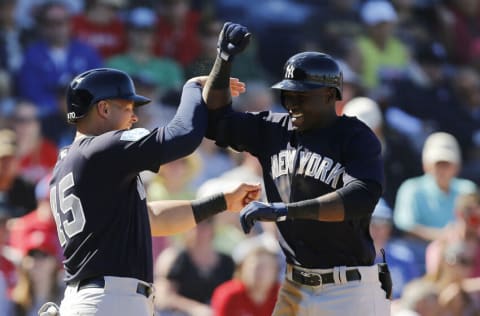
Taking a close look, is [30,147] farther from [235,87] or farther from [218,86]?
[218,86]

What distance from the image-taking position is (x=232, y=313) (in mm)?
8367

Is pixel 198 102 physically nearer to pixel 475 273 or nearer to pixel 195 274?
pixel 195 274

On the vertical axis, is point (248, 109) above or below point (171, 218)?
below

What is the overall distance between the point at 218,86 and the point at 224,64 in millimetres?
132

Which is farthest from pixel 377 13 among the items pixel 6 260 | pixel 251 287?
pixel 6 260

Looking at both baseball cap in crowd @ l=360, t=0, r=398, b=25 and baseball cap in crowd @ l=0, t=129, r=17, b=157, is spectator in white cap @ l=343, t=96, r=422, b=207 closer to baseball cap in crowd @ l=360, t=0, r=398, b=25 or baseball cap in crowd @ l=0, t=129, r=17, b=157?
baseball cap in crowd @ l=360, t=0, r=398, b=25

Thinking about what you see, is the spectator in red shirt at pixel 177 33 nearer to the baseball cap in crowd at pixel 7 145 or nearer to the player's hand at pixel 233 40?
the baseball cap in crowd at pixel 7 145

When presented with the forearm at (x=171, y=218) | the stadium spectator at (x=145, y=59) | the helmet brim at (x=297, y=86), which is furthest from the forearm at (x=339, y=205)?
the stadium spectator at (x=145, y=59)

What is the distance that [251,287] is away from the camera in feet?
27.5

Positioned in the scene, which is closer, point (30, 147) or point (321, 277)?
point (321, 277)

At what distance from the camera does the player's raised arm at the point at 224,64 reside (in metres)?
5.71

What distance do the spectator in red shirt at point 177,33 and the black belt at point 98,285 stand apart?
595 centimetres

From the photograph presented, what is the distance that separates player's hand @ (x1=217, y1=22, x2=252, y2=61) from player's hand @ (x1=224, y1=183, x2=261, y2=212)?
0.72 metres

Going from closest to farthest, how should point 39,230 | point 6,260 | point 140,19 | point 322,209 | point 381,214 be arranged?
1. point 322,209
2. point 6,260
3. point 39,230
4. point 381,214
5. point 140,19
